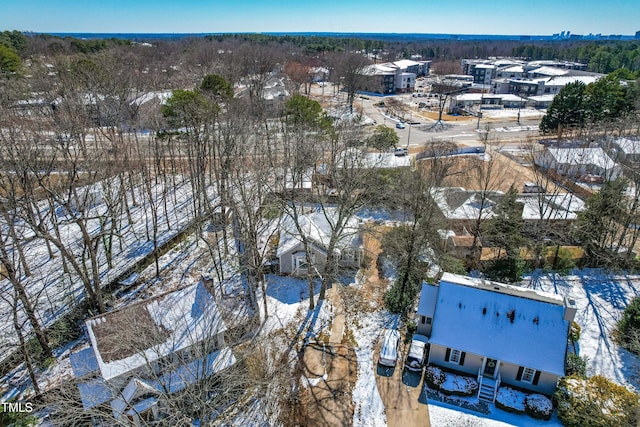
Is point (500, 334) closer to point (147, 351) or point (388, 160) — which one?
point (147, 351)

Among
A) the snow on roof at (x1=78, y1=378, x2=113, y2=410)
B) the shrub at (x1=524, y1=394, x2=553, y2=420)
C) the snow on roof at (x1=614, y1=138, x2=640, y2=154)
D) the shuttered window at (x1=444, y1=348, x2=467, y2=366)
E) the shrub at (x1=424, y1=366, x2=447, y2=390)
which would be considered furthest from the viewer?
the snow on roof at (x1=614, y1=138, x2=640, y2=154)

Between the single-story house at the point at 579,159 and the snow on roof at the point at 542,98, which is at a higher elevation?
the snow on roof at the point at 542,98

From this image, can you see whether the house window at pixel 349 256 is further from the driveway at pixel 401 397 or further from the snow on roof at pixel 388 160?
the snow on roof at pixel 388 160

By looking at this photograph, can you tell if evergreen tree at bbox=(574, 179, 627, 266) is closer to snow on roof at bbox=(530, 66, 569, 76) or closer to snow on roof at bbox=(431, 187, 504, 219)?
snow on roof at bbox=(431, 187, 504, 219)

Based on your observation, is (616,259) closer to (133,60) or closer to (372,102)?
(372,102)

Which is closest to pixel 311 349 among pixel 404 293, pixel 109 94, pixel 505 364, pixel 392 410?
pixel 392 410

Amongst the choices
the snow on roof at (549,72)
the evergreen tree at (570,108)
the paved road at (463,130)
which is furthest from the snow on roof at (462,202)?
the snow on roof at (549,72)

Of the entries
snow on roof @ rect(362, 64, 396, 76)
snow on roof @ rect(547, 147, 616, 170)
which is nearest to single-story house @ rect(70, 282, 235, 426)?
snow on roof @ rect(547, 147, 616, 170)

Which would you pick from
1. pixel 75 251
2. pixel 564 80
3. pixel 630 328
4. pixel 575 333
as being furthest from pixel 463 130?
pixel 75 251
